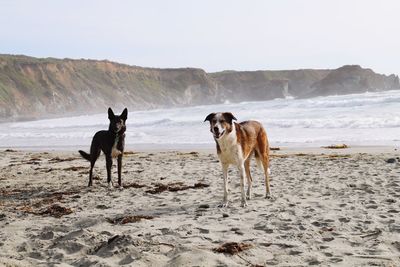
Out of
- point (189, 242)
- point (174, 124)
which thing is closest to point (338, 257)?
point (189, 242)

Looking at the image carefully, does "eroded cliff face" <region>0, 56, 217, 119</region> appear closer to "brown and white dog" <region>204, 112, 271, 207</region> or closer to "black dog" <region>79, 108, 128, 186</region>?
"black dog" <region>79, 108, 128, 186</region>

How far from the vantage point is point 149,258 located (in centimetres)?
432

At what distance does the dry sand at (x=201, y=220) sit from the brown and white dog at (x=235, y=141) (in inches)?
22.7

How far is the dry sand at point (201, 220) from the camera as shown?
14.5 feet

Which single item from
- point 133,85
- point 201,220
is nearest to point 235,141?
point 201,220

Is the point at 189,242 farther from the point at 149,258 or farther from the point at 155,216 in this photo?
the point at 155,216

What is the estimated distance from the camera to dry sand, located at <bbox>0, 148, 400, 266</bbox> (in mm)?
4406

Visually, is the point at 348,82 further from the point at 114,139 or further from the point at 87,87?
the point at 114,139

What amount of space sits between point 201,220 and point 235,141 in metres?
1.54

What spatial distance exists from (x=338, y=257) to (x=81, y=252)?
2.61 meters

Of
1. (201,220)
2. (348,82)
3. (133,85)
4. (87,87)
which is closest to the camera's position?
(201,220)

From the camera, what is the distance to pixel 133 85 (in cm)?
13100

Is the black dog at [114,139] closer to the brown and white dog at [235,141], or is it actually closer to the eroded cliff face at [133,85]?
the brown and white dog at [235,141]

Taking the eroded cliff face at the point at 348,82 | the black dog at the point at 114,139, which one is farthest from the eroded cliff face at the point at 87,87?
the black dog at the point at 114,139
